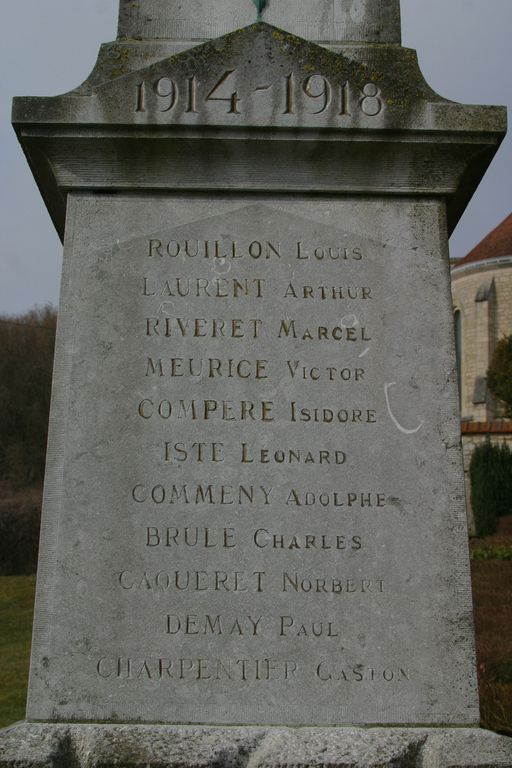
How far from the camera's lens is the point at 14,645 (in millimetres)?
12039

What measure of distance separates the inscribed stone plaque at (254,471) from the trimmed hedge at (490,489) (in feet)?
68.9

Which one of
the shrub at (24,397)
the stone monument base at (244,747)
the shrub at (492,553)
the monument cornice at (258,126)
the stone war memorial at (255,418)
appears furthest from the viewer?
the shrub at (24,397)

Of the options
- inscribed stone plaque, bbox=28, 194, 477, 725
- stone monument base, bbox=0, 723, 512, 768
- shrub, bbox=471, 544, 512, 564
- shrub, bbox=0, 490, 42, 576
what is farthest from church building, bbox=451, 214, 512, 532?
stone monument base, bbox=0, 723, 512, 768

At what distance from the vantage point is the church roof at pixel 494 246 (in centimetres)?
4194

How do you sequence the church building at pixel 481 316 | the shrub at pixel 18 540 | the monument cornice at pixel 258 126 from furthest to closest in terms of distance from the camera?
the church building at pixel 481 316
the shrub at pixel 18 540
the monument cornice at pixel 258 126

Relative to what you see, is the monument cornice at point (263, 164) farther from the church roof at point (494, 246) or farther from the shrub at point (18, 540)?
the church roof at point (494, 246)

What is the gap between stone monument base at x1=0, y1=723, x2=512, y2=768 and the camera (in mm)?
2885

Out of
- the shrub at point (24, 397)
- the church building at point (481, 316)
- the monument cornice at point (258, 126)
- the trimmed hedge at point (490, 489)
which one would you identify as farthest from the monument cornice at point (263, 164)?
the church building at point (481, 316)

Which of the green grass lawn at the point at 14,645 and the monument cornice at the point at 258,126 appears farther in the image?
the green grass lawn at the point at 14,645

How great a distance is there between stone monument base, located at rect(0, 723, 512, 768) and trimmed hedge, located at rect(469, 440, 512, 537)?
21287 millimetres

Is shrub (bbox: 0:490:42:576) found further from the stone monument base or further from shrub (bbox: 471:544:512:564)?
the stone monument base

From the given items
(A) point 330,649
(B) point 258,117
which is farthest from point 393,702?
(B) point 258,117

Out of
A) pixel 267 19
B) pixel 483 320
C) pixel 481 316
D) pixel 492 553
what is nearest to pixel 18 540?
pixel 492 553

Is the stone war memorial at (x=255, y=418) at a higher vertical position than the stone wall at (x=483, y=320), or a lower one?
lower
